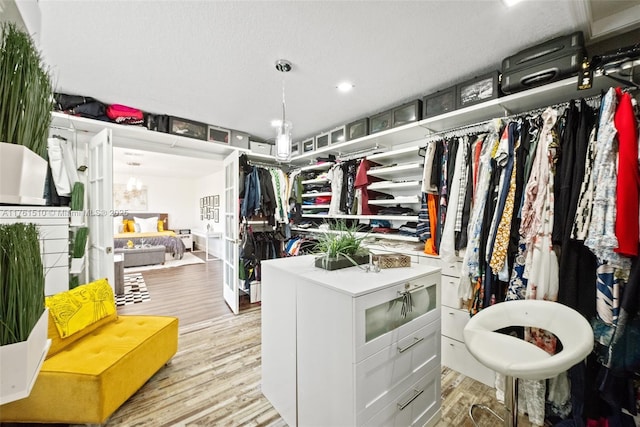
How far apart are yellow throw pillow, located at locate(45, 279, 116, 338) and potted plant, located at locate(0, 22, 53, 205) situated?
1698 mm

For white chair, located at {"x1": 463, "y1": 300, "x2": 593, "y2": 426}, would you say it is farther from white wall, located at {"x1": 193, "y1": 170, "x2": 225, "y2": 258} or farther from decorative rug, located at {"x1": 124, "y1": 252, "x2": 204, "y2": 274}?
decorative rug, located at {"x1": 124, "y1": 252, "x2": 204, "y2": 274}

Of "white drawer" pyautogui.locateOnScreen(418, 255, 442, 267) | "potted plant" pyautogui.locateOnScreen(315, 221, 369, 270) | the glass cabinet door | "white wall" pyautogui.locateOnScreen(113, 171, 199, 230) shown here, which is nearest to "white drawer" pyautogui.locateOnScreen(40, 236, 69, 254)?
"potted plant" pyautogui.locateOnScreen(315, 221, 369, 270)

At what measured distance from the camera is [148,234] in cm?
648

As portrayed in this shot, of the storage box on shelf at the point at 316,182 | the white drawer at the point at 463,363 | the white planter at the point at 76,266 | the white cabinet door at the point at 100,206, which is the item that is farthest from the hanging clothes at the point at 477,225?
the white planter at the point at 76,266

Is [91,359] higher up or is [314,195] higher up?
[314,195]

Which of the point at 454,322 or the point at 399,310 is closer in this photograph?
the point at 399,310

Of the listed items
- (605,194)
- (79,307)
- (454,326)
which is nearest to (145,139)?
(79,307)

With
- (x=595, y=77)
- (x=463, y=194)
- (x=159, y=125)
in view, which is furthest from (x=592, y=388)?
(x=159, y=125)

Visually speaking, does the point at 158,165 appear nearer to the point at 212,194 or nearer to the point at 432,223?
the point at 212,194

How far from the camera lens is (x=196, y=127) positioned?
10.7ft

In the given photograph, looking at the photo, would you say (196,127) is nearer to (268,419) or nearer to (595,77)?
(268,419)

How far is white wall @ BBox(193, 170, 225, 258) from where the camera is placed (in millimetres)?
6777

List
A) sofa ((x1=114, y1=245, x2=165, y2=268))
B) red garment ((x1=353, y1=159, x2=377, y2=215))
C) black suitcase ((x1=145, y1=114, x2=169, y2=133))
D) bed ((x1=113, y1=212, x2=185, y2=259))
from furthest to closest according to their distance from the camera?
1. bed ((x1=113, y1=212, x2=185, y2=259))
2. sofa ((x1=114, y1=245, x2=165, y2=268))
3. black suitcase ((x1=145, y1=114, x2=169, y2=133))
4. red garment ((x1=353, y1=159, x2=377, y2=215))

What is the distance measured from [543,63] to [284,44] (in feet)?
5.60
